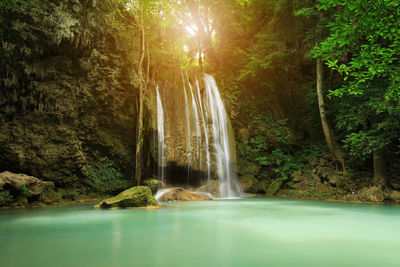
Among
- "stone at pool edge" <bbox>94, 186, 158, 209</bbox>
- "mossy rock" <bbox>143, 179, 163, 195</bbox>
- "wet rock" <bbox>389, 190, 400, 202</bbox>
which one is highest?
"mossy rock" <bbox>143, 179, 163, 195</bbox>

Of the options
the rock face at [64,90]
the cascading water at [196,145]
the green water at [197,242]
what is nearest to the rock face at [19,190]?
the rock face at [64,90]

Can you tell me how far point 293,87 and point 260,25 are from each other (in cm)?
466

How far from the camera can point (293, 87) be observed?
50.6 ft

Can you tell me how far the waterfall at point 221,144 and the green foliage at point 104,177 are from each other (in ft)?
13.5

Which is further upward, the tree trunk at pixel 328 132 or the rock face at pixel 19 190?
the tree trunk at pixel 328 132

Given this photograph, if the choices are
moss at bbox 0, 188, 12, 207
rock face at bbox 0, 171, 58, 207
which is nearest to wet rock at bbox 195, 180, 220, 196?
rock face at bbox 0, 171, 58, 207

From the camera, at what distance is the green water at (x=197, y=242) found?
2.77m

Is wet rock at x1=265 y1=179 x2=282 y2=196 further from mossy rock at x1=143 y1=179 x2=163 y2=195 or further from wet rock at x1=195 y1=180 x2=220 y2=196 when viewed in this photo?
mossy rock at x1=143 y1=179 x2=163 y2=195

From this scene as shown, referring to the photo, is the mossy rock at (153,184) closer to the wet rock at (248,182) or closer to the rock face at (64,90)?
the rock face at (64,90)

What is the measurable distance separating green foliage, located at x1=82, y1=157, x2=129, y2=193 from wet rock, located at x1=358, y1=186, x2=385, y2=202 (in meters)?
8.96

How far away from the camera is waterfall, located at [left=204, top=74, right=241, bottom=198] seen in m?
12.0

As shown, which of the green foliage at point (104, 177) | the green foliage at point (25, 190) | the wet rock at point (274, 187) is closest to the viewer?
the green foliage at point (25, 190)

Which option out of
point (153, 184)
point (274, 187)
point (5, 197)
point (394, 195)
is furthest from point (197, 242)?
point (274, 187)

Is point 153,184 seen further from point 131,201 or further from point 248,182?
point 248,182
